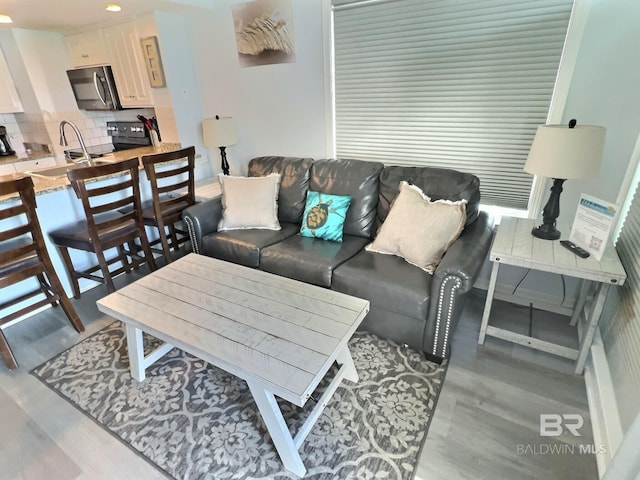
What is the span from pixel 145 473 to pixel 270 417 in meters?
0.59

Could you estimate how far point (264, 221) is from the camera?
2578 mm

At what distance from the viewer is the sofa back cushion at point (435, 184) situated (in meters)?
2.12

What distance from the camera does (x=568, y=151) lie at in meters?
1.53

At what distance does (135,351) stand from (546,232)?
7.58 feet

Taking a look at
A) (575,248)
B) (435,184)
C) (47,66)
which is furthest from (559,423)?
(47,66)

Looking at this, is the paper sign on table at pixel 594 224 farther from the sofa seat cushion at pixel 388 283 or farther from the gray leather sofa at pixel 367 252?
the sofa seat cushion at pixel 388 283

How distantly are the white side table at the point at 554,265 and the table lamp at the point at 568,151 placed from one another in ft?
1.26

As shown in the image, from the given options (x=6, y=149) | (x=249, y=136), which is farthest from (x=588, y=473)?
(x=6, y=149)

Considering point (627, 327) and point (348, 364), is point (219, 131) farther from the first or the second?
point (627, 327)

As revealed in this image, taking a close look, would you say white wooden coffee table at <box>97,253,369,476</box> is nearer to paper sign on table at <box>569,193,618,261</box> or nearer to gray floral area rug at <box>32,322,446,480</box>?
gray floral area rug at <box>32,322,446,480</box>

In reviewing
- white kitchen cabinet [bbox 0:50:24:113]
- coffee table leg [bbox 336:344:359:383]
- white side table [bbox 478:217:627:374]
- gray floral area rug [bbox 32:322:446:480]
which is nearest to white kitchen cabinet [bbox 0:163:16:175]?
white kitchen cabinet [bbox 0:50:24:113]

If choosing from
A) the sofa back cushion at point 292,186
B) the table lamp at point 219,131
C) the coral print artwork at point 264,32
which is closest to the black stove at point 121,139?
the table lamp at point 219,131

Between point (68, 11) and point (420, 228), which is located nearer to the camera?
point (420, 228)

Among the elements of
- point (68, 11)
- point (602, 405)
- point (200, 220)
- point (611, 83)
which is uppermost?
point (68, 11)
